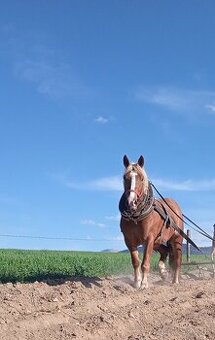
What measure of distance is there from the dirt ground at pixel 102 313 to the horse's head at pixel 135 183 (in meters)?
1.46

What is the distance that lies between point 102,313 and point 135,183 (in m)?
2.84

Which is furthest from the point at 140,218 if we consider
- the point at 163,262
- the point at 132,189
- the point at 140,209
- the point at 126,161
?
the point at 163,262

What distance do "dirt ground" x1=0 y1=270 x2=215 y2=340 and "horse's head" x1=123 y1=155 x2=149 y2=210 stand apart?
1459 mm

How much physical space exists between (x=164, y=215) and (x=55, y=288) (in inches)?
119

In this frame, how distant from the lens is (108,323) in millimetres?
6934

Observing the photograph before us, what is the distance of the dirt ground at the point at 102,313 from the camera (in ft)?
21.6

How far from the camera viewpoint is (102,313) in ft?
24.6

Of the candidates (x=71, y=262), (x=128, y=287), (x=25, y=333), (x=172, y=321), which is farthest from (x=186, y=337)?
(x=71, y=262)

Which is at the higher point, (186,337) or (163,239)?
(163,239)

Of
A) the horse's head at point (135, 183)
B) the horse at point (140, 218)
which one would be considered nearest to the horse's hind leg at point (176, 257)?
the horse at point (140, 218)

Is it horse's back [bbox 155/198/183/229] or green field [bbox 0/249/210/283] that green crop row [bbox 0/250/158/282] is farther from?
horse's back [bbox 155/198/183/229]

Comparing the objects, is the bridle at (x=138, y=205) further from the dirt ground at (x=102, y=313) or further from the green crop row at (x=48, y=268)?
the green crop row at (x=48, y=268)

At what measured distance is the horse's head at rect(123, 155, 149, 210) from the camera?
31.7 ft

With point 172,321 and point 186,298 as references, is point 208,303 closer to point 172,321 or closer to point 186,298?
point 186,298
